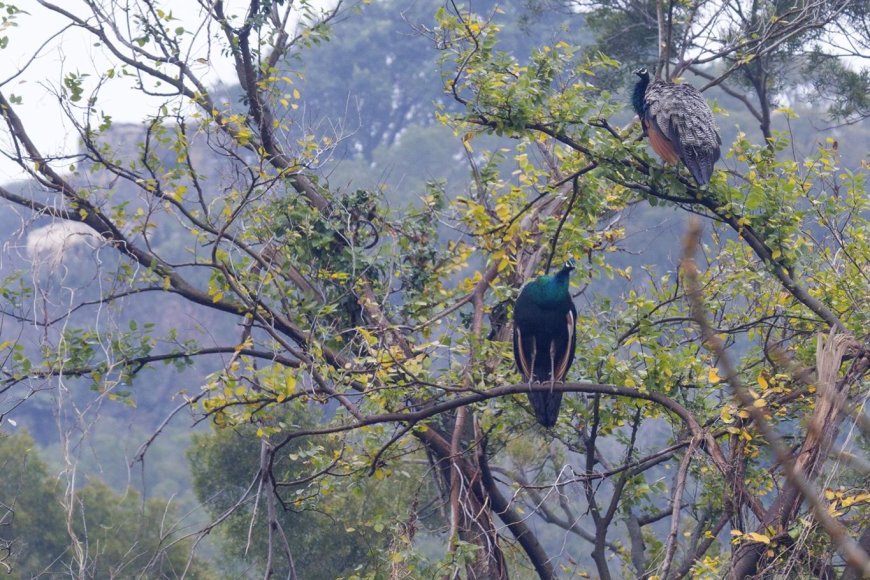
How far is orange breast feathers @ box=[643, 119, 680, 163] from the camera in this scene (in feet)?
17.6

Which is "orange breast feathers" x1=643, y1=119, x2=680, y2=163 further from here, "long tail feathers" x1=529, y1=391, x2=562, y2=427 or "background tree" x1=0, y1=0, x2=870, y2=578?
"long tail feathers" x1=529, y1=391, x2=562, y2=427

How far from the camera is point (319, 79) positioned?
91.9 feet

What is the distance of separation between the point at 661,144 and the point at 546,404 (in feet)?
4.87

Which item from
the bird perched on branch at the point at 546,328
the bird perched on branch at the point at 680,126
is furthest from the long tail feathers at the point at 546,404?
the bird perched on branch at the point at 680,126

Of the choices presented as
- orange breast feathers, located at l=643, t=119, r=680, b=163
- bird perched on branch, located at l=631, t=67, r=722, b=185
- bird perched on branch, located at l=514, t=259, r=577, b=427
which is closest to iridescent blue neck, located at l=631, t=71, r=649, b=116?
bird perched on branch, located at l=631, t=67, r=722, b=185

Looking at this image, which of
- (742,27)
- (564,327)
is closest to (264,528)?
(564,327)

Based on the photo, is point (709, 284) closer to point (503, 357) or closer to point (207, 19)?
point (503, 357)

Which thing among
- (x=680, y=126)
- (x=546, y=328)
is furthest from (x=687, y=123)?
(x=546, y=328)

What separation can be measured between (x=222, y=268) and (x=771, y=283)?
3456mm

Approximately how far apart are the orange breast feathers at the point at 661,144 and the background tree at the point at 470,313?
28 cm

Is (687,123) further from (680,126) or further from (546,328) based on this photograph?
(546,328)

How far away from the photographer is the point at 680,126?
5.43 metres

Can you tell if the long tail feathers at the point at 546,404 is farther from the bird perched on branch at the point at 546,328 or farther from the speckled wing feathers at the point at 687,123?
the speckled wing feathers at the point at 687,123

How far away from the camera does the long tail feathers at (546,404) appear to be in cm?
520
